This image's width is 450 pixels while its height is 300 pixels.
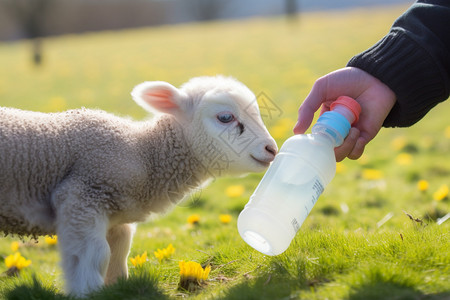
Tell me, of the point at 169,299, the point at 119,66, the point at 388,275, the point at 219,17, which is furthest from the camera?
the point at 219,17

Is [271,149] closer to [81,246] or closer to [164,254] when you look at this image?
[164,254]

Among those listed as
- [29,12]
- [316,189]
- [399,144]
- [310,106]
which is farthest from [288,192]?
[29,12]

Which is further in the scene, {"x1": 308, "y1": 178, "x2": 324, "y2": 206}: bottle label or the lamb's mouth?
the lamb's mouth

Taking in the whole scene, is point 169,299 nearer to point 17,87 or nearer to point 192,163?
point 192,163

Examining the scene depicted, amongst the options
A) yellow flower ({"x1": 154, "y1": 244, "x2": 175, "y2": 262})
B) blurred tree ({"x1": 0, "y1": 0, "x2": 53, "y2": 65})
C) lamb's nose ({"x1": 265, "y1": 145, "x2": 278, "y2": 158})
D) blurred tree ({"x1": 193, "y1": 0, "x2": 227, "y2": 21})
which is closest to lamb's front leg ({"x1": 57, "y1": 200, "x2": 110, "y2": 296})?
yellow flower ({"x1": 154, "y1": 244, "x2": 175, "y2": 262})

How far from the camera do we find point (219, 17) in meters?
63.7

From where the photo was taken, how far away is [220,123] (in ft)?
10.3

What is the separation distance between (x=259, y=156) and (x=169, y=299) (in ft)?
3.31

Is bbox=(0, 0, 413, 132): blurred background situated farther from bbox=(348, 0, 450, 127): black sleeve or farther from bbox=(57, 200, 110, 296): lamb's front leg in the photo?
bbox=(57, 200, 110, 296): lamb's front leg

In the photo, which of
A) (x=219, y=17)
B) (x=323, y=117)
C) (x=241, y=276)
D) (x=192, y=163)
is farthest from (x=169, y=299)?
(x=219, y=17)

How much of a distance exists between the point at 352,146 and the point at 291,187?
59 centimetres

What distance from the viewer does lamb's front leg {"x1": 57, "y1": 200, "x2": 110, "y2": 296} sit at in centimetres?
260

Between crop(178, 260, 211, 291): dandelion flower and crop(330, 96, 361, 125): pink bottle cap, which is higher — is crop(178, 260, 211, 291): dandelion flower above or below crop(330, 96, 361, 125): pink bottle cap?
below

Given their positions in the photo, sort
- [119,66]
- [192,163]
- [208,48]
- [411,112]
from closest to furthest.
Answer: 1. [411,112]
2. [192,163]
3. [119,66]
4. [208,48]
